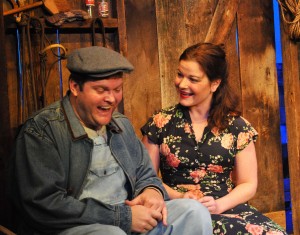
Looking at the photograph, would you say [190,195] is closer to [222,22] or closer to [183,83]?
[183,83]

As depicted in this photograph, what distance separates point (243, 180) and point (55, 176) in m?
1.47

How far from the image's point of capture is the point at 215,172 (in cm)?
353

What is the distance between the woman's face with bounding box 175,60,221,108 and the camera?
3.48m

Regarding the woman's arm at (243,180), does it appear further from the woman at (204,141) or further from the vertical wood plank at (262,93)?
the vertical wood plank at (262,93)

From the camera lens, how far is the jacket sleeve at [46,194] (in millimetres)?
2496

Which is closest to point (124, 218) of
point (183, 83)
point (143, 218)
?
point (143, 218)

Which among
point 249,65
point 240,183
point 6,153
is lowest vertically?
point 240,183

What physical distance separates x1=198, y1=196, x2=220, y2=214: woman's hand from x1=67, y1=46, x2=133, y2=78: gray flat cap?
988 millimetres

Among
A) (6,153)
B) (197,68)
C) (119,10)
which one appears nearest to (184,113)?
(197,68)

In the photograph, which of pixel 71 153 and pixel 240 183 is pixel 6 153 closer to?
pixel 71 153

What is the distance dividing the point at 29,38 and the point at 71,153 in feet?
4.17

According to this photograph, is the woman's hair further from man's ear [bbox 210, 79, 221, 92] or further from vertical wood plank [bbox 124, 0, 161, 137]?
vertical wood plank [bbox 124, 0, 161, 137]

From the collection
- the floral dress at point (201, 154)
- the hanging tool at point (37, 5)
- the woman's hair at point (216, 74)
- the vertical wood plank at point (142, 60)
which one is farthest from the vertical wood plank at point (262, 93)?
the hanging tool at point (37, 5)

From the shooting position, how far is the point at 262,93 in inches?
180
